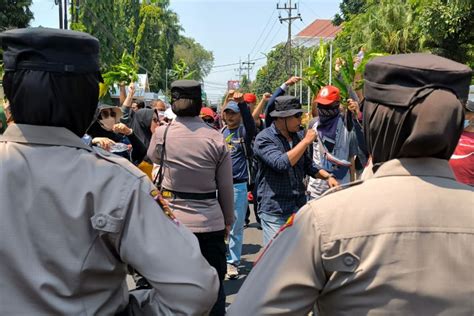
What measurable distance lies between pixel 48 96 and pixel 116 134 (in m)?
3.10

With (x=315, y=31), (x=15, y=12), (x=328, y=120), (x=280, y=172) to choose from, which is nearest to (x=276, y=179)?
(x=280, y=172)

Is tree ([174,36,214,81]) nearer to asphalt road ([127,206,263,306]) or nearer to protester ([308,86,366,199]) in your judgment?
asphalt road ([127,206,263,306])

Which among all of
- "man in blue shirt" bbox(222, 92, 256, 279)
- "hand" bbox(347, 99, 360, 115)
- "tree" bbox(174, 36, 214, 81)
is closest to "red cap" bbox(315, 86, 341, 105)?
"hand" bbox(347, 99, 360, 115)

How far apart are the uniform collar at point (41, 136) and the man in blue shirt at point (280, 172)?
2815 millimetres

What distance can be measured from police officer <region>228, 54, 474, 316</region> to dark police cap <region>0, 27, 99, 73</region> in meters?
0.81

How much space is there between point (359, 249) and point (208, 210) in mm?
2558

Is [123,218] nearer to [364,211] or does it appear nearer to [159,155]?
[364,211]

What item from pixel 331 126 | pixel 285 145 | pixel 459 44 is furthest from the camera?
pixel 459 44

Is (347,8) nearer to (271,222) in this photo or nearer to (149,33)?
(149,33)

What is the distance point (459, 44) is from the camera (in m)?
17.9

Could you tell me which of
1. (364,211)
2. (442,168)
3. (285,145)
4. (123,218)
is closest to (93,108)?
(123,218)

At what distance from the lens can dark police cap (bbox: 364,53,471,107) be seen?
1.46 metres

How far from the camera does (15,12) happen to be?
28.2 metres

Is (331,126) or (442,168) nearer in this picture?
(442,168)
